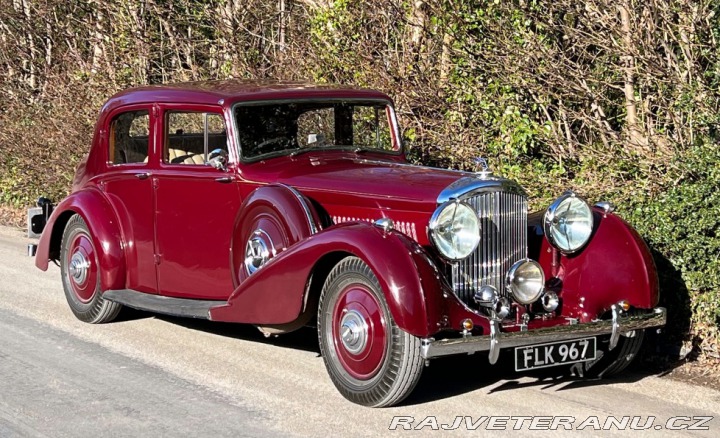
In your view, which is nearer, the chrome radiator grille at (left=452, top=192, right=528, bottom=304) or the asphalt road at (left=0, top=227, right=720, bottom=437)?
the asphalt road at (left=0, top=227, right=720, bottom=437)

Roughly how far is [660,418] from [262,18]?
28.8ft

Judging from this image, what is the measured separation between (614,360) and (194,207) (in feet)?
Result: 9.78

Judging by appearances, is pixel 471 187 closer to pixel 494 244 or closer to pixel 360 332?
pixel 494 244

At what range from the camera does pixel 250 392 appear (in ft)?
19.4

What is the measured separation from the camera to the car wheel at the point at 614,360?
6.21 m

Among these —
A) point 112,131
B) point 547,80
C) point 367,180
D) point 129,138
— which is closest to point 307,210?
point 367,180

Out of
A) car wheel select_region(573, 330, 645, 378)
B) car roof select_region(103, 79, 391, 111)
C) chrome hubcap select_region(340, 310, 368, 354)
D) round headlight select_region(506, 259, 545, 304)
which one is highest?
car roof select_region(103, 79, 391, 111)

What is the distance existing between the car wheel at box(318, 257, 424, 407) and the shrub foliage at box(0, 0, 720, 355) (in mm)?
2158

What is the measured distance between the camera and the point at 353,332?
569 cm

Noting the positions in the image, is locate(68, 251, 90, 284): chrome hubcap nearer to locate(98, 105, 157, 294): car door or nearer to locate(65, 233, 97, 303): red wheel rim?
locate(65, 233, 97, 303): red wheel rim

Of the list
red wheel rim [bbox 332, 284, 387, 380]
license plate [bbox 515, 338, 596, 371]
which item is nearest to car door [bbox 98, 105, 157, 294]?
red wheel rim [bbox 332, 284, 387, 380]

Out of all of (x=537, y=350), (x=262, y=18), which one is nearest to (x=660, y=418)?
(x=537, y=350)

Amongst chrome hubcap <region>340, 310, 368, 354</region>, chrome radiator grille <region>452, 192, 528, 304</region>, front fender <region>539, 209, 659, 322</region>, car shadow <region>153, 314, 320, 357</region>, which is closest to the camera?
chrome hubcap <region>340, 310, 368, 354</region>

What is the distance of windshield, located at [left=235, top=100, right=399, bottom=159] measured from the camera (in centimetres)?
704
